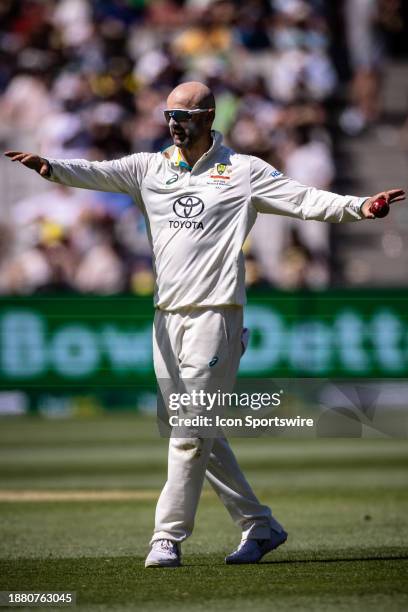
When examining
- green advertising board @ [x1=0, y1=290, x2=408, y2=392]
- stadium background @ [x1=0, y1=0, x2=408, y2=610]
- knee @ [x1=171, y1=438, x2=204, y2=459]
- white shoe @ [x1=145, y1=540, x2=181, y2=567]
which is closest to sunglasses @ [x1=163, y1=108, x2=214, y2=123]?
knee @ [x1=171, y1=438, x2=204, y2=459]

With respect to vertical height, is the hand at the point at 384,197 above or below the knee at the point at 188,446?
above

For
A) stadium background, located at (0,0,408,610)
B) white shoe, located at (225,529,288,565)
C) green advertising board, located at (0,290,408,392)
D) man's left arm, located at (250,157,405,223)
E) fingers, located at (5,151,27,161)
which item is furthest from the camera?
green advertising board, located at (0,290,408,392)

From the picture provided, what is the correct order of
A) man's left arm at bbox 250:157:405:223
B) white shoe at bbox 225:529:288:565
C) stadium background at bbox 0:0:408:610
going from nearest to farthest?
man's left arm at bbox 250:157:405:223 → white shoe at bbox 225:529:288:565 → stadium background at bbox 0:0:408:610

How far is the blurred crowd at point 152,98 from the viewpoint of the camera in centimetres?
1638

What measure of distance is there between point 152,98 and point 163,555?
11954 millimetres

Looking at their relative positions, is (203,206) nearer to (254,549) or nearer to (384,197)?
(384,197)

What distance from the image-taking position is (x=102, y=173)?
6879mm

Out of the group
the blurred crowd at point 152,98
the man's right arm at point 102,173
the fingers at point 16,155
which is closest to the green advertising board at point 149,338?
the blurred crowd at point 152,98

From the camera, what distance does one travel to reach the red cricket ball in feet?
21.1

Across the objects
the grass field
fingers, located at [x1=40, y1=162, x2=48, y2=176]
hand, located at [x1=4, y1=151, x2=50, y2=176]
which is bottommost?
the grass field

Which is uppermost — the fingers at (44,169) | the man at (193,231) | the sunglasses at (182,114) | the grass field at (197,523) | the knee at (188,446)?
the sunglasses at (182,114)

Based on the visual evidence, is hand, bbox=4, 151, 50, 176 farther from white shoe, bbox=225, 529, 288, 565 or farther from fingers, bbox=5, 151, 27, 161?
white shoe, bbox=225, 529, 288, 565

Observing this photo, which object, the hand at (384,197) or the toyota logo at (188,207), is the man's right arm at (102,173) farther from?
the hand at (384,197)

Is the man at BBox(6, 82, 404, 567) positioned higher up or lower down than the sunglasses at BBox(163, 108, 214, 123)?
lower down
